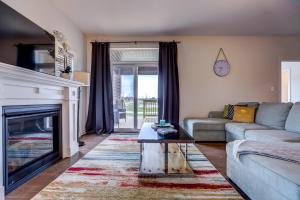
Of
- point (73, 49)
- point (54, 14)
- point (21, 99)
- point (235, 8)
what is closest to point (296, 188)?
point (21, 99)

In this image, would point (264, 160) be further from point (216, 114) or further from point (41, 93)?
point (216, 114)

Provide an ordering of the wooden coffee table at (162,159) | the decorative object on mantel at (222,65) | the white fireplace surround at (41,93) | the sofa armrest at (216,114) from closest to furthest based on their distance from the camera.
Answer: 1. the white fireplace surround at (41,93)
2. the wooden coffee table at (162,159)
3. the sofa armrest at (216,114)
4. the decorative object on mantel at (222,65)

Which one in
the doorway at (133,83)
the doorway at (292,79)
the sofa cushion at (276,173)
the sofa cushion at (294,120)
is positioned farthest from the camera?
the doorway at (292,79)

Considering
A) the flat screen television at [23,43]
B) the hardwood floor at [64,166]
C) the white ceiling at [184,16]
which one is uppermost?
the white ceiling at [184,16]

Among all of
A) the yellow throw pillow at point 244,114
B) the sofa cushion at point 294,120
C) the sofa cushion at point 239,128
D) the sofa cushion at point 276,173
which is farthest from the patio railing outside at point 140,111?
the sofa cushion at point 276,173

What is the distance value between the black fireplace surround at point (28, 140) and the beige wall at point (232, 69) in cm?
291

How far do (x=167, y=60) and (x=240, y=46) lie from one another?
1.85 meters

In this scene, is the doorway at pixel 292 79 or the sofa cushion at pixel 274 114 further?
the doorway at pixel 292 79

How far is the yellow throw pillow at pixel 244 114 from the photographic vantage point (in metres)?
4.52

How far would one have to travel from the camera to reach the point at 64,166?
9.55 feet

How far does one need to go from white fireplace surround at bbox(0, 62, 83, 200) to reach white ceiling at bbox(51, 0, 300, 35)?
5.17ft

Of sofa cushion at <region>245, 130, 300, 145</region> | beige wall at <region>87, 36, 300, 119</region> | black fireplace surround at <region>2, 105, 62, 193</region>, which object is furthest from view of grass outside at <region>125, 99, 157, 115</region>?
sofa cushion at <region>245, 130, 300, 145</region>

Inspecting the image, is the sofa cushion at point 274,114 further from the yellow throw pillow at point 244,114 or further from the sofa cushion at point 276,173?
the sofa cushion at point 276,173

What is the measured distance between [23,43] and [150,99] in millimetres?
3829
